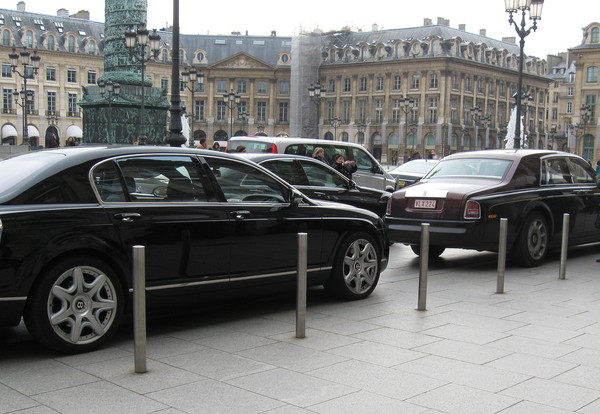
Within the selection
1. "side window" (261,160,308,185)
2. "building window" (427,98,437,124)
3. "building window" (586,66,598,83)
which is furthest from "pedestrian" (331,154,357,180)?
"building window" (427,98,437,124)

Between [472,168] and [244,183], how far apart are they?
567 centimetres

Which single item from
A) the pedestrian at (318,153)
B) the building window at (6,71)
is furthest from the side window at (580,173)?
the building window at (6,71)

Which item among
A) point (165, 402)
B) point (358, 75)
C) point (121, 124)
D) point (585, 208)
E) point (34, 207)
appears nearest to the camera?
point (165, 402)

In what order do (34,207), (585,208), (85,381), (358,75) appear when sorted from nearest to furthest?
(85,381) < (34,207) < (585,208) < (358,75)

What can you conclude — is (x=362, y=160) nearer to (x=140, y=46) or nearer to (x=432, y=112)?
(x=140, y=46)

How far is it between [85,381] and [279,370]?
56.3 inches

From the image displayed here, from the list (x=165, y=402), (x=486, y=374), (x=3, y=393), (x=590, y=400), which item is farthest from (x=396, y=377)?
(x=3, y=393)

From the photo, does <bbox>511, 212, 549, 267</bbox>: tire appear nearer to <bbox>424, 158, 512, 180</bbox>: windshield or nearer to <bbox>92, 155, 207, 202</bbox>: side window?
<bbox>424, 158, 512, 180</bbox>: windshield

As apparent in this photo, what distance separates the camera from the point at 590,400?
5238 millimetres

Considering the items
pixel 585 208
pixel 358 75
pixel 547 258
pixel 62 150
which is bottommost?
pixel 547 258

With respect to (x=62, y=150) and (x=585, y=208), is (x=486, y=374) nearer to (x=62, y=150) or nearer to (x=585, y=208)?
(x=62, y=150)

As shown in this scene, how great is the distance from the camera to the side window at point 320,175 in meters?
12.8

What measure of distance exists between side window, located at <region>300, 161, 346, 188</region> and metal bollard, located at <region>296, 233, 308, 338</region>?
6.07m

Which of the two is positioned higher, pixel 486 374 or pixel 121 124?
pixel 121 124
